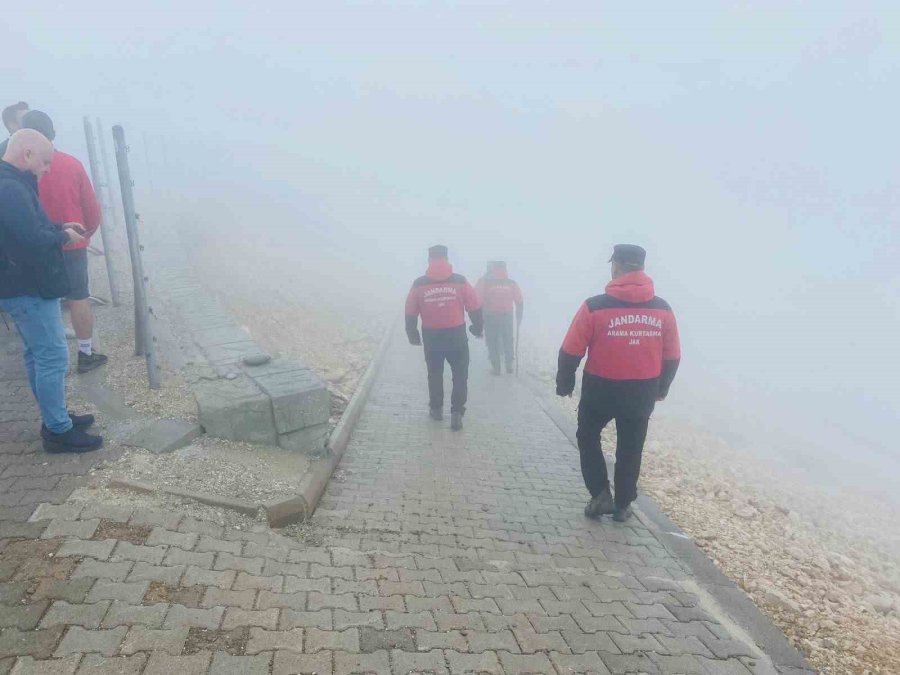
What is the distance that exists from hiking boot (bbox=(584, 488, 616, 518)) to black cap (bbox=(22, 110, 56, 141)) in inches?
201

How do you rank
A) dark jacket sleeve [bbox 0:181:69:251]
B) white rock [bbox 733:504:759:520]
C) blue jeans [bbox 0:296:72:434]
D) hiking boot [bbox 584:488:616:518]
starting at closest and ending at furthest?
dark jacket sleeve [bbox 0:181:69:251] < blue jeans [bbox 0:296:72:434] < hiking boot [bbox 584:488:616:518] < white rock [bbox 733:504:759:520]

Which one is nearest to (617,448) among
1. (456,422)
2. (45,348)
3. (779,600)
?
(779,600)

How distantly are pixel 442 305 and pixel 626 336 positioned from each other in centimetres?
289

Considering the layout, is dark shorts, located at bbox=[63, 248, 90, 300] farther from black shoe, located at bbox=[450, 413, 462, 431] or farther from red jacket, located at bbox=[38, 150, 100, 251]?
black shoe, located at bbox=[450, 413, 462, 431]

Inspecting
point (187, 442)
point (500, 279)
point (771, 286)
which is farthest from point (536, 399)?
point (771, 286)

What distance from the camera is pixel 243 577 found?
2.92 m

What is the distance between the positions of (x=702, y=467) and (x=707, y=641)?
489 cm

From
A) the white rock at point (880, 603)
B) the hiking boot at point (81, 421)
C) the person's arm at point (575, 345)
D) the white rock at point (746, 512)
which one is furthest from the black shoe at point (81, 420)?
the white rock at point (880, 603)

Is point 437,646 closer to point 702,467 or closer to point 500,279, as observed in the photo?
point 702,467

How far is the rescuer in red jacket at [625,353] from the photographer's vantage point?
4223 mm

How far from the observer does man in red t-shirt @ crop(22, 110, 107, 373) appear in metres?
4.47

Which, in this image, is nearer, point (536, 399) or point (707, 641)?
point (707, 641)

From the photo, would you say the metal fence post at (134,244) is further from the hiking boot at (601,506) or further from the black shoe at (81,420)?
the hiking boot at (601,506)

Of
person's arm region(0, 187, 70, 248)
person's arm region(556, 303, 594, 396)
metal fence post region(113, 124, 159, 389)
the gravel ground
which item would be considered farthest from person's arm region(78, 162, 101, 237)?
person's arm region(556, 303, 594, 396)
